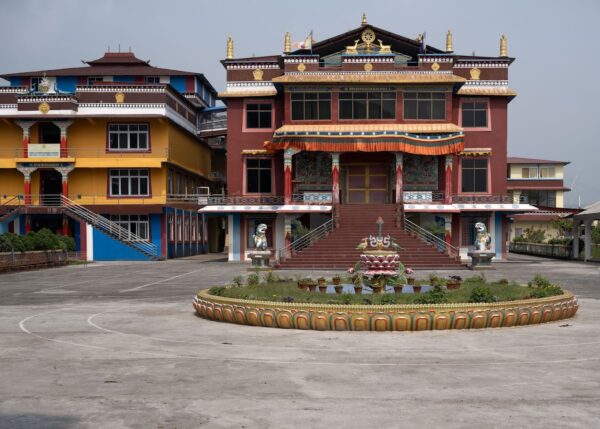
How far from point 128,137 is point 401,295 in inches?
1436

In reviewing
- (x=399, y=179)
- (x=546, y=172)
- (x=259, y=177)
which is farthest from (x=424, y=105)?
(x=546, y=172)

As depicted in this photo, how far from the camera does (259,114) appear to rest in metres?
46.0

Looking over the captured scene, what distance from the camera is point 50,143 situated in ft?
163

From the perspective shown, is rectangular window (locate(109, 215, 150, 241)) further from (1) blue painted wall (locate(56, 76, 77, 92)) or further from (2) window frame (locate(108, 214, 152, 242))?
(1) blue painted wall (locate(56, 76, 77, 92))

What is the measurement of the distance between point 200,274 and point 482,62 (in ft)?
76.2

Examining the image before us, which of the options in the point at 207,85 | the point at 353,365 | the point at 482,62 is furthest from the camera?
the point at 207,85

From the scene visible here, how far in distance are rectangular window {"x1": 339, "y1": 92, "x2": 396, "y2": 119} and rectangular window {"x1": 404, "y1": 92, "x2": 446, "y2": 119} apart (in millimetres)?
838

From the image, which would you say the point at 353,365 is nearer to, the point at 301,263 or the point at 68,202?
the point at 301,263

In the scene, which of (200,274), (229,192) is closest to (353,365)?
(200,274)

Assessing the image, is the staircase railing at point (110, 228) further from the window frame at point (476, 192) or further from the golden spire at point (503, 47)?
the golden spire at point (503, 47)

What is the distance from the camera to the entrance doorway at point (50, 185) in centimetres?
4962

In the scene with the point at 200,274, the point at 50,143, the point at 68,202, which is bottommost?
the point at 200,274

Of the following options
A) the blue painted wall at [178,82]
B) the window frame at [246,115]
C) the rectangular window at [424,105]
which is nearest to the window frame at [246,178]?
the window frame at [246,115]

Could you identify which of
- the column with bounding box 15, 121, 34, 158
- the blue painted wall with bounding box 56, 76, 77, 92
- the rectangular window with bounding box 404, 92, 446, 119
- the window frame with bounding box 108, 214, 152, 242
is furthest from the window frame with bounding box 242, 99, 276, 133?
the blue painted wall with bounding box 56, 76, 77, 92
